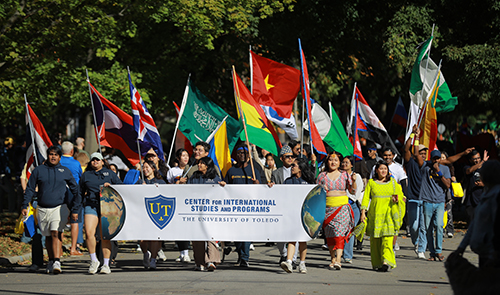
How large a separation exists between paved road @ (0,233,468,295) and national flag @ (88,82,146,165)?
1.93 m

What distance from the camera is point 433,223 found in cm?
1201

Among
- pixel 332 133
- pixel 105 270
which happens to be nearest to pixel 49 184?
pixel 105 270

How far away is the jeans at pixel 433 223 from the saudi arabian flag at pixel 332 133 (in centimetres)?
185

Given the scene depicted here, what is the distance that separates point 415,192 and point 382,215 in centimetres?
184

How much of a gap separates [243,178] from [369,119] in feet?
19.2

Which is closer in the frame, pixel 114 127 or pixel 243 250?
pixel 243 250

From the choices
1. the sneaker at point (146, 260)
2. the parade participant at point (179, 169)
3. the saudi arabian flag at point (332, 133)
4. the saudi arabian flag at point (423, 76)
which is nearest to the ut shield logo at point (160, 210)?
the sneaker at point (146, 260)

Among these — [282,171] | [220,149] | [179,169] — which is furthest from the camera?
[179,169]

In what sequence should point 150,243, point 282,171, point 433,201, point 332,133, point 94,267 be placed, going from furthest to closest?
point 332,133 < point 433,201 < point 282,171 < point 150,243 < point 94,267

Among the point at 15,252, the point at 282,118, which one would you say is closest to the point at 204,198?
the point at 282,118

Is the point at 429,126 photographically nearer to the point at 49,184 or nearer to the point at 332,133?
the point at 332,133

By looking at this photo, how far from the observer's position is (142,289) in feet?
28.3

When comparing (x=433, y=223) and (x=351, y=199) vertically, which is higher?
(x=351, y=199)

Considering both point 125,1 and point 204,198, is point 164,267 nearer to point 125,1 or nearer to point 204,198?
point 204,198
